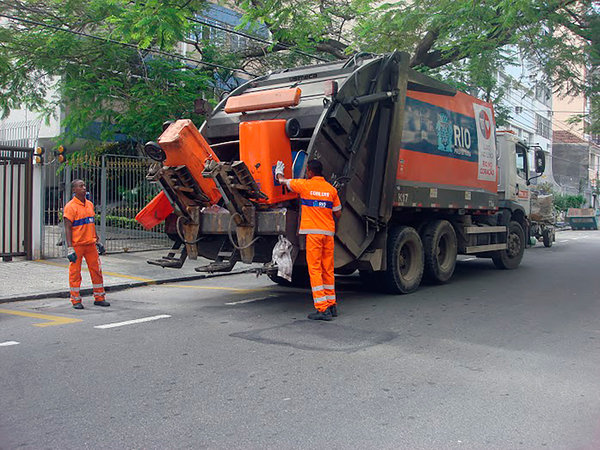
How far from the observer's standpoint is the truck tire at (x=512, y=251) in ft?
40.2

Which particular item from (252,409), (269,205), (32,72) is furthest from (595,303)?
(32,72)

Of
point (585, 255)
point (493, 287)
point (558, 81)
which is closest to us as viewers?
point (493, 287)

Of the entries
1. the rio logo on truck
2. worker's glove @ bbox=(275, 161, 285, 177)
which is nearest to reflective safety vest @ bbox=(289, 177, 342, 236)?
worker's glove @ bbox=(275, 161, 285, 177)

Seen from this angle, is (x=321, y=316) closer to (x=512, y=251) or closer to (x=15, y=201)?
(x=512, y=251)

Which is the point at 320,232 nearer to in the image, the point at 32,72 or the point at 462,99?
the point at 462,99

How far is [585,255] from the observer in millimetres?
16406

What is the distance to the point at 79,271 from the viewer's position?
7832 millimetres

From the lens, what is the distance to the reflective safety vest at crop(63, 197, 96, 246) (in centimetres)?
772

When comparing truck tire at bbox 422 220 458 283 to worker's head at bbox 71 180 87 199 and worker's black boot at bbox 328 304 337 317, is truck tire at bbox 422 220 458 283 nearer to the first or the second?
worker's black boot at bbox 328 304 337 317

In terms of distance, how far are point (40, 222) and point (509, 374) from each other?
10161 millimetres

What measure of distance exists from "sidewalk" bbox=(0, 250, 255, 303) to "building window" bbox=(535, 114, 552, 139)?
124ft

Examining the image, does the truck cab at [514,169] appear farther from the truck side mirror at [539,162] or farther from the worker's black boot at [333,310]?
the worker's black boot at [333,310]

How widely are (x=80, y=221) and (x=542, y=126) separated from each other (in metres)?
44.4

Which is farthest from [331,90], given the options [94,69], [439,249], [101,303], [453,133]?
[94,69]
